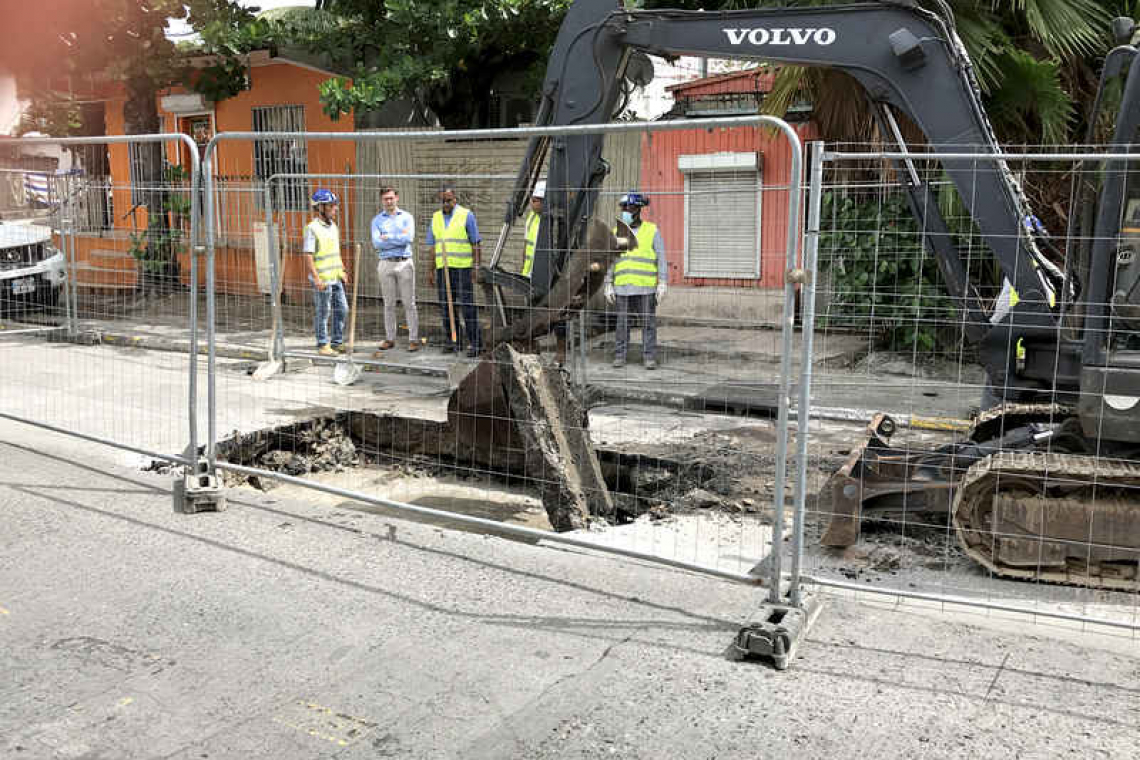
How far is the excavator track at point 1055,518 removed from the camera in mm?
5391

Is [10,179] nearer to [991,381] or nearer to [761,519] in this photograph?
[761,519]

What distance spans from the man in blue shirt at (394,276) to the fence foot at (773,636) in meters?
5.44

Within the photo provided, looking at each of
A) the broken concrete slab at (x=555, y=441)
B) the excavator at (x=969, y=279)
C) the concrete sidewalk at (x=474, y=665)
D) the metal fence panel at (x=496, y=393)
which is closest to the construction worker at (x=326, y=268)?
the metal fence panel at (x=496, y=393)

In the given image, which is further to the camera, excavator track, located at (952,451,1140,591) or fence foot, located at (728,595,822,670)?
excavator track, located at (952,451,1140,591)

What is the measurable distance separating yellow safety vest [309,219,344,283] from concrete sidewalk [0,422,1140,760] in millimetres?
6024

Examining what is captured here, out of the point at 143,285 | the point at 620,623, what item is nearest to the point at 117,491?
the point at 143,285

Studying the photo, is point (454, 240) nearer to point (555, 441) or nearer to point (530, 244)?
point (530, 244)

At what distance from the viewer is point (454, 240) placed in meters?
11.3

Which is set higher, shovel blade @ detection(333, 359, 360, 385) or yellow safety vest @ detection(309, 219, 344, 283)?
yellow safety vest @ detection(309, 219, 344, 283)

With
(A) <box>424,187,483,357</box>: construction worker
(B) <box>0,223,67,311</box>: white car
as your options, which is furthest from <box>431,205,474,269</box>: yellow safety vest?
(B) <box>0,223,67,311</box>: white car

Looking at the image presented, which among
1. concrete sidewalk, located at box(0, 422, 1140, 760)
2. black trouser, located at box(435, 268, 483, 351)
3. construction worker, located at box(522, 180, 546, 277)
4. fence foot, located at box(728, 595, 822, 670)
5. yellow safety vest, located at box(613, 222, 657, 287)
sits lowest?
concrete sidewalk, located at box(0, 422, 1140, 760)

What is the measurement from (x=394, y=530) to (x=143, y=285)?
5049mm

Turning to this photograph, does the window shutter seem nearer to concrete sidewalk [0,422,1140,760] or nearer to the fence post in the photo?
the fence post

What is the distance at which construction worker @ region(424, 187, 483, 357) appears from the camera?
9.17m
